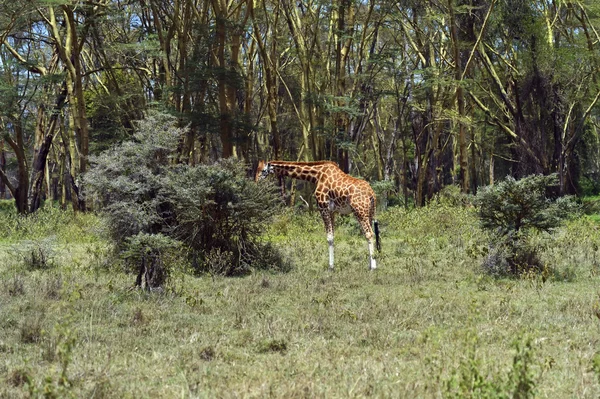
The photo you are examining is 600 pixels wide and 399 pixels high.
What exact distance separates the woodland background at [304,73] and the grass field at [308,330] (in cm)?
745

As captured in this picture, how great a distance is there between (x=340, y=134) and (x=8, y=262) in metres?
10.9

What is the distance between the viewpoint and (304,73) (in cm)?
2353

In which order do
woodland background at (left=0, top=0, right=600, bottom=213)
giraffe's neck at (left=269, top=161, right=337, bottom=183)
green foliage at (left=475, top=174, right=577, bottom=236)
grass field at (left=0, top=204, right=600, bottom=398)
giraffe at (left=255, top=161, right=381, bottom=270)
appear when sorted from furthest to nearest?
1. woodland background at (left=0, top=0, right=600, bottom=213)
2. giraffe's neck at (left=269, top=161, right=337, bottom=183)
3. giraffe at (left=255, top=161, right=381, bottom=270)
4. green foliage at (left=475, top=174, right=577, bottom=236)
5. grass field at (left=0, top=204, right=600, bottom=398)

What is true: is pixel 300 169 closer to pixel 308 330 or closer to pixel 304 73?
pixel 308 330

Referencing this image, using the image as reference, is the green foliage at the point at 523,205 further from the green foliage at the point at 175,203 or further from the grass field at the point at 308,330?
the green foliage at the point at 175,203

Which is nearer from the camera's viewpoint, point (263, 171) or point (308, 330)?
point (308, 330)

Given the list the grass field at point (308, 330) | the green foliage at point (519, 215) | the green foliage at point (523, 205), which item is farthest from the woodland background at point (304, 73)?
the green foliage at point (519, 215)

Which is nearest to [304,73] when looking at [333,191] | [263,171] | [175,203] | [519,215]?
[263,171]

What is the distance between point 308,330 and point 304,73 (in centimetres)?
1748

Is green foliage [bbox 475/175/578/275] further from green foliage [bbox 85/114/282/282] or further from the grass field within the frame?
green foliage [bbox 85/114/282/282]

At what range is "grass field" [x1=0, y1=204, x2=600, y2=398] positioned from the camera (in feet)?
16.6

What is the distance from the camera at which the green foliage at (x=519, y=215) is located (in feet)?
34.3

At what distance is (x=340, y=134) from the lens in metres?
20.4

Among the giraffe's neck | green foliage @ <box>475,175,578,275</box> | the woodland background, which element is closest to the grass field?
green foliage @ <box>475,175,578,275</box>
